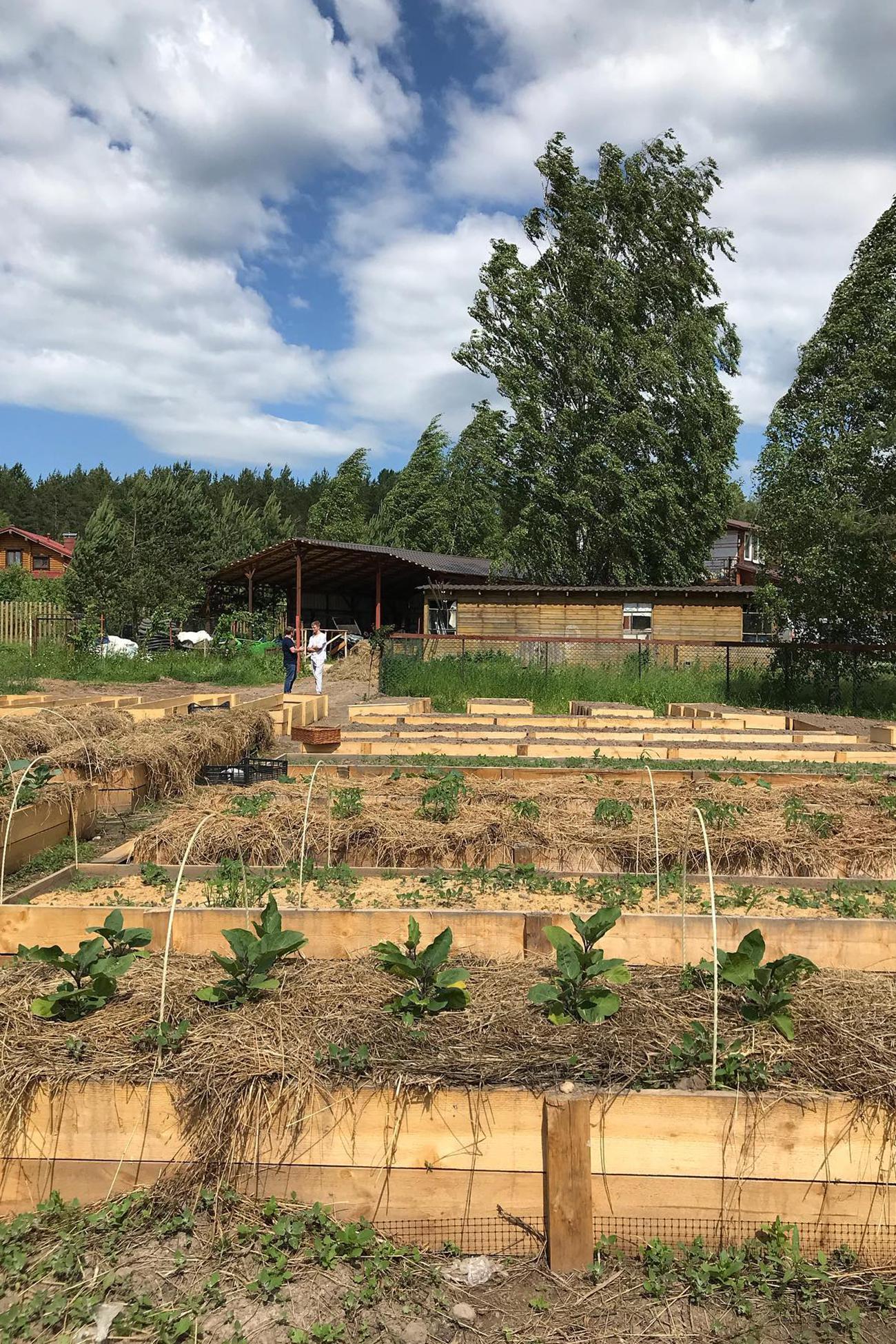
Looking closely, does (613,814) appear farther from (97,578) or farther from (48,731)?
(97,578)

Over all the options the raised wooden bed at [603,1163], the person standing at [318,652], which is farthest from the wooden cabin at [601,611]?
the raised wooden bed at [603,1163]

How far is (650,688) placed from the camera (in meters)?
19.2

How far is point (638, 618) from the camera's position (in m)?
27.3

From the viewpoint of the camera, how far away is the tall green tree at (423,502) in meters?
54.3

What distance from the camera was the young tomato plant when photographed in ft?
10.5

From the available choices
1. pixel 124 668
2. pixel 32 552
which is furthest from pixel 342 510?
pixel 124 668

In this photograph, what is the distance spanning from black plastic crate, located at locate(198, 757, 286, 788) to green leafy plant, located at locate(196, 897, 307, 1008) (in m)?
4.81

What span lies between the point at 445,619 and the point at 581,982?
2901 centimetres

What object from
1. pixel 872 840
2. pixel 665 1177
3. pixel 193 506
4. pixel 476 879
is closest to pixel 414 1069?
pixel 665 1177

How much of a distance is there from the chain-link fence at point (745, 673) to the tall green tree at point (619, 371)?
30.4ft

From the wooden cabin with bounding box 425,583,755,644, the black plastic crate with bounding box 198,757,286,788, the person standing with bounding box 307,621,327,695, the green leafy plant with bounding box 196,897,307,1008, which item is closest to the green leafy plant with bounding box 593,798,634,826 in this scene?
the green leafy plant with bounding box 196,897,307,1008

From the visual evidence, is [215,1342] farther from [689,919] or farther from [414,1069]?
[689,919]

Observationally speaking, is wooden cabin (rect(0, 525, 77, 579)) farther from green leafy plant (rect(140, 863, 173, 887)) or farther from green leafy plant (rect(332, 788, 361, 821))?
green leafy plant (rect(140, 863, 173, 887))

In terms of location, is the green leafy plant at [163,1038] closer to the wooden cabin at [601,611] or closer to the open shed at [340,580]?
the wooden cabin at [601,611]
